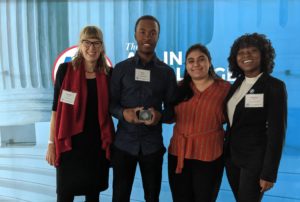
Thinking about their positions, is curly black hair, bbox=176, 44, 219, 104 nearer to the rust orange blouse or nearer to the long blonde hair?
the rust orange blouse

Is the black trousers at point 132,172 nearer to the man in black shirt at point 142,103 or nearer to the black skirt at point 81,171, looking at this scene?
the man in black shirt at point 142,103

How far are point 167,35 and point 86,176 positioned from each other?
1219 mm

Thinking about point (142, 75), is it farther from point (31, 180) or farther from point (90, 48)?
point (31, 180)

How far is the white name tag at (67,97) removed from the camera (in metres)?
1.84

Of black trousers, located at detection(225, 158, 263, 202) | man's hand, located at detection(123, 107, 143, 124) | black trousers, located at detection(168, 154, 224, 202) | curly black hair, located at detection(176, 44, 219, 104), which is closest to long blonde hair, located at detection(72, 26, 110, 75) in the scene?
man's hand, located at detection(123, 107, 143, 124)

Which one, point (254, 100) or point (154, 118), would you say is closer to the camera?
point (254, 100)

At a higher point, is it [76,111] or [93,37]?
[93,37]

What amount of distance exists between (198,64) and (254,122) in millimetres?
430

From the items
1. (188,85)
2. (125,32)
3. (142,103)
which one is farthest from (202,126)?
(125,32)

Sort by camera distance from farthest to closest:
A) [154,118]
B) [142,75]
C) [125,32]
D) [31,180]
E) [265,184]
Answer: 1. [31,180]
2. [125,32]
3. [142,75]
4. [154,118]
5. [265,184]

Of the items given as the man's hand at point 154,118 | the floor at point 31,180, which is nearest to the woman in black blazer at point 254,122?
the man's hand at point 154,118

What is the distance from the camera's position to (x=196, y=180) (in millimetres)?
1795

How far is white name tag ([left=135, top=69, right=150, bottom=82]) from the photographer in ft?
5.98

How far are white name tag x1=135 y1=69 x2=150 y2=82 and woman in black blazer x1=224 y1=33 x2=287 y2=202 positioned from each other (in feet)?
1.49
